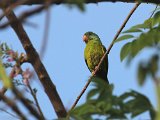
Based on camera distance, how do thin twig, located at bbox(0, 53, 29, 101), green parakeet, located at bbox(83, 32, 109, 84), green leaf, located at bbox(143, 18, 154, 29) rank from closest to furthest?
thin twig, located at bbox(0, 53, 29, 101)
green leaf, located at bbox(143, 18, 154, 29)
green parakeet, located at bbox(83, 32, 109, 84)

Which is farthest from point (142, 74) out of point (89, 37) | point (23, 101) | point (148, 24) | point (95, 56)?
point (89, 37)

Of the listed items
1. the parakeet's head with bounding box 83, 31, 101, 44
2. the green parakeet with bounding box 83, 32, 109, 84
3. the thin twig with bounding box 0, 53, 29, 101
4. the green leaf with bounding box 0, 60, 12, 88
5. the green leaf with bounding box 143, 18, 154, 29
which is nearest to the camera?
the green leaf with bounding box 0, 60, 12, 88

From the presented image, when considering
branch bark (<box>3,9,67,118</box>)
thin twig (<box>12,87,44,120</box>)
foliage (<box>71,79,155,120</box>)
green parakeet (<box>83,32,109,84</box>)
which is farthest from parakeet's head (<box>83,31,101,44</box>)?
thin twig (<box>12,87,44,120</box>)

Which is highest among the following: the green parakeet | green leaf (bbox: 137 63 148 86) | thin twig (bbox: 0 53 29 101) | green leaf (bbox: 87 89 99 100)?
green leaf (bbox: 137 63 148 86)

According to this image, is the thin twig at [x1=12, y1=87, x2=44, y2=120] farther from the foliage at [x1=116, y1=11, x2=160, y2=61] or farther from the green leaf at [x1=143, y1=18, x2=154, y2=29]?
the green leaf at [x1=143, y1=18, x2=154, y2=29]

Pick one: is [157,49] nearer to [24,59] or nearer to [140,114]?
[140,114]

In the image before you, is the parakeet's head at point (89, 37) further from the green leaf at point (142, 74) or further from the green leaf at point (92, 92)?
the green leaf at point (142, 74)

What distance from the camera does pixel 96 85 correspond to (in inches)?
51.4

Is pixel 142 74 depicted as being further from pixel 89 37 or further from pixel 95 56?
pixel 89 37

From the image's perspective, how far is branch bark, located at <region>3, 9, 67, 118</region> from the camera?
158 cm

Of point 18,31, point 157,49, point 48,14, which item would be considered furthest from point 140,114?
point 18,31

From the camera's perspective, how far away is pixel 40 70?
170 centimetres

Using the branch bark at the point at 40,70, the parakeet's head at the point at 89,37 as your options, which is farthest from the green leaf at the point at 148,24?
the parakeet's head at the point at 89,37

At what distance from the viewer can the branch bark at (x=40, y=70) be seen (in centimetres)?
158
